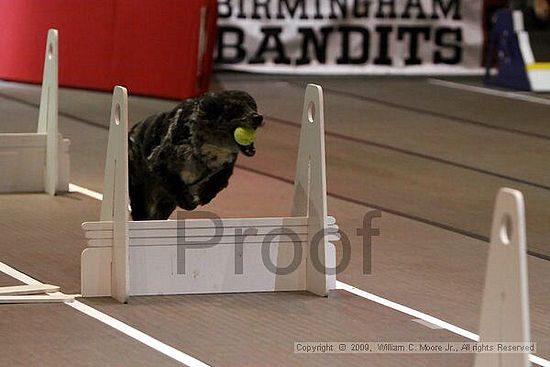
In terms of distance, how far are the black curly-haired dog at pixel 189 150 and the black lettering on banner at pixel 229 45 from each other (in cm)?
712

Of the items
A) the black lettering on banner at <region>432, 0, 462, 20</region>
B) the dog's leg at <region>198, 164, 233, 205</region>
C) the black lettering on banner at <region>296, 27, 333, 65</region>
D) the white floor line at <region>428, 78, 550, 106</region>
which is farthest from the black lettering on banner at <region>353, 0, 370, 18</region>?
the dog's leg at <region>198, 164, 233, 205</region>

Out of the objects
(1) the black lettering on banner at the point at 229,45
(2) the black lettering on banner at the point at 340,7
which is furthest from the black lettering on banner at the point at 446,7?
(1) the black lettering on banner at the point at 229,45

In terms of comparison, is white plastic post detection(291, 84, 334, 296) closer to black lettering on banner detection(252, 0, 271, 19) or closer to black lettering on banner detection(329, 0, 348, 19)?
black lettering on banner detection(252, 0, 271, 19)

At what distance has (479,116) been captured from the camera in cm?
1000

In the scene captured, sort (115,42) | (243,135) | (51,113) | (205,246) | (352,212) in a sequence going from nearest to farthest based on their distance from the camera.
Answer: (243,135) → (205,246) → (352,212) → (51,113) → (115,42)

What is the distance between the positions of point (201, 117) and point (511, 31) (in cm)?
734

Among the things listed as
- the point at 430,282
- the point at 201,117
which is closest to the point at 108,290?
the point at 201,117

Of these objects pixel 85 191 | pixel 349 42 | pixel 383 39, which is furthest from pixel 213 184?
pixel 383 39

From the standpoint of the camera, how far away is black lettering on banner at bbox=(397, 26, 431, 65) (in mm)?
12383

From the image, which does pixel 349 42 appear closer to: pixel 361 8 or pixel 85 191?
Answer: pixel 361 8

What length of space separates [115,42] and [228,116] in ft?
19.5

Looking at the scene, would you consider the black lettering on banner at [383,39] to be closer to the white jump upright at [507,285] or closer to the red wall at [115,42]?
the red wall at [115,42]

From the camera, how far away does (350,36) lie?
12.3 m

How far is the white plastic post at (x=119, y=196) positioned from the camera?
4.61m
